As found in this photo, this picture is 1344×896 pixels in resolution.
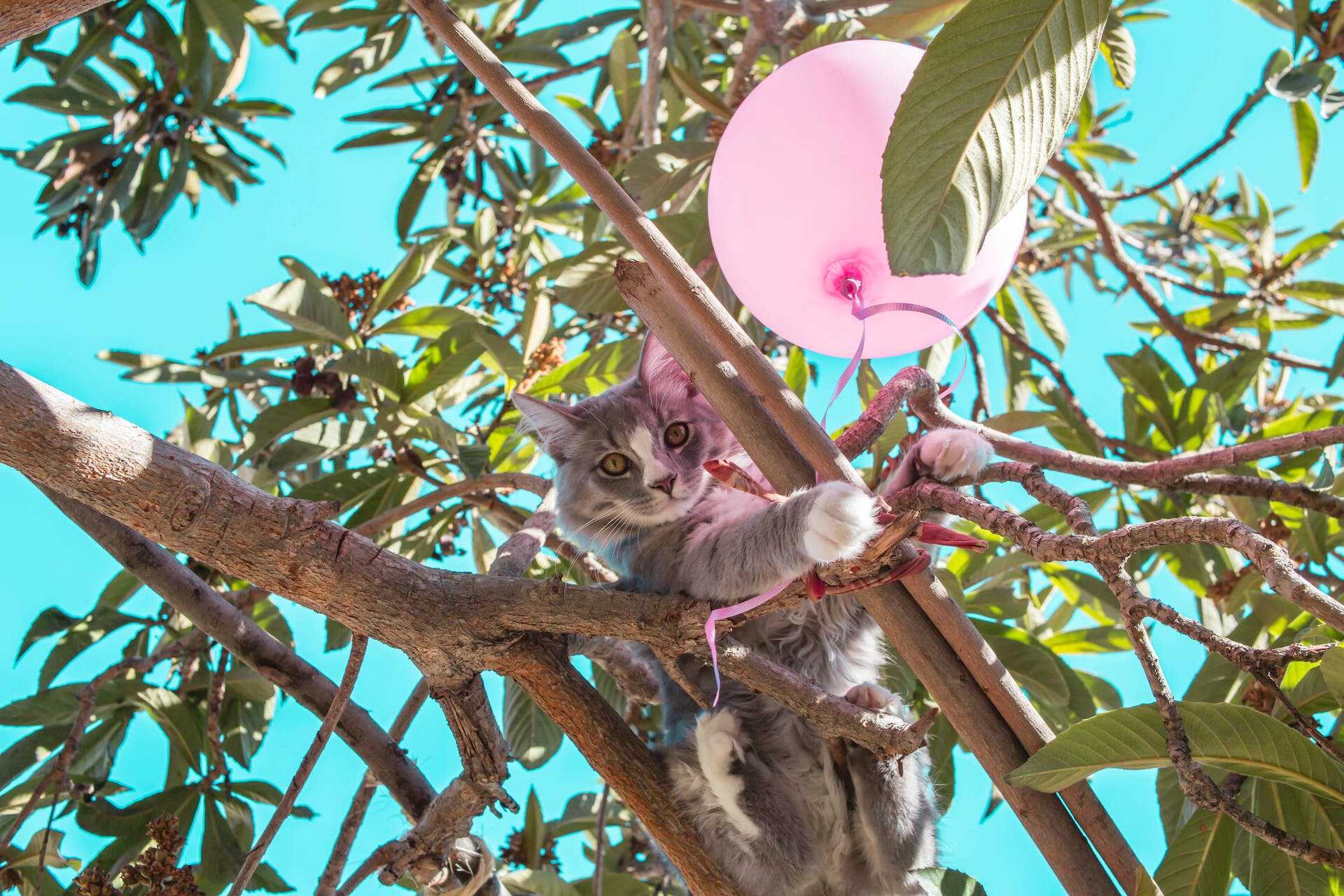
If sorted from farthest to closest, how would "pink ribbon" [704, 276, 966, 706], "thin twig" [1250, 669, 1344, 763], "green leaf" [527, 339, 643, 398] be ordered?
"green leaf" [527, 339, 643, 398] < "pink ribbon" [704, 276, 966, 706] < "thin twig" [1250, 669, 1344, 763]

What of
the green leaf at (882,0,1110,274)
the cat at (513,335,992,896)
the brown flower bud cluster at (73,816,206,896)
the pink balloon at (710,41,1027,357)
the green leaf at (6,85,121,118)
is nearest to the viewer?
the green leaf at (882,0,1110,274)

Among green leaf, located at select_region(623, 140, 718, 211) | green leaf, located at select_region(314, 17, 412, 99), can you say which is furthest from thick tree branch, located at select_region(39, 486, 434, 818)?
green leaf, located at select_region(314, 17, 412, 99)

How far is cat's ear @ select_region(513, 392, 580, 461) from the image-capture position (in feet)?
5.82

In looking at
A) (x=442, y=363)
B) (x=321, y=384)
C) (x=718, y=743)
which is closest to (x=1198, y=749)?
(x=718, y=743)

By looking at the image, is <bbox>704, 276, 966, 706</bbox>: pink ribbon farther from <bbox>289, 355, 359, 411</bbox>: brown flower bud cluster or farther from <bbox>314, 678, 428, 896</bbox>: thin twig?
<bbox>289, 355, 359, 411</bbox>: brown flower bud cluster

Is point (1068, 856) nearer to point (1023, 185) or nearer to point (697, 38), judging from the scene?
point (1023, 185)

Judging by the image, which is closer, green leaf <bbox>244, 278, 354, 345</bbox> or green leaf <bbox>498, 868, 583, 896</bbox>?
green leaf <bbox>498, 868, 583, 896</bbox>

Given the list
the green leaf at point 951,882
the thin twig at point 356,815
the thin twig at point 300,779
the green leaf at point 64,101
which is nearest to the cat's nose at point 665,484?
the thin twig at point 356,815

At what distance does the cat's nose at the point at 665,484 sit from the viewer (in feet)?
5.64

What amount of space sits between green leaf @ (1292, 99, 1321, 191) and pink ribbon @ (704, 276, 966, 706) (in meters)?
1.55

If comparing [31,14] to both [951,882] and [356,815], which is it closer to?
[356,815]

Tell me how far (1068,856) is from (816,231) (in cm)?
82

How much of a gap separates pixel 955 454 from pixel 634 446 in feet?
2.10

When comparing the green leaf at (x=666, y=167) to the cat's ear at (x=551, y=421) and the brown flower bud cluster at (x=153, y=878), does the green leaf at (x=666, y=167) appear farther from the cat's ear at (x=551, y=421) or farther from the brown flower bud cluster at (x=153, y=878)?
the brown flower bud cluster at (x=153, y=878)
